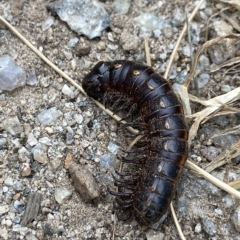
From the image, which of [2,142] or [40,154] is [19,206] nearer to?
[40,154]

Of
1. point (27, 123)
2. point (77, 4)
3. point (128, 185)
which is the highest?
point (77, 4)

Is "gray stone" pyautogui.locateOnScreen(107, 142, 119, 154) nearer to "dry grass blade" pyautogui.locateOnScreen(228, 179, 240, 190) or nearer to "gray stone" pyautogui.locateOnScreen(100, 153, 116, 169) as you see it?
"gray stone" pyautogui.locateOnScreen(100, 153, 116, 169)

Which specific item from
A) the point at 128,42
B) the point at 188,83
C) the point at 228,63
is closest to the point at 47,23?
the point at 128,42

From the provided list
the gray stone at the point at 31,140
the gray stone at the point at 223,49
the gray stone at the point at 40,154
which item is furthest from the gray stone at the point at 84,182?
the gray stone at the point at 223,49

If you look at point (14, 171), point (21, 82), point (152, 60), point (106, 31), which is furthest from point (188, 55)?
point (14, 171)

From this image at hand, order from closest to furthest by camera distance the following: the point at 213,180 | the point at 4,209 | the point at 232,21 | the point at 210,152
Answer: the point at 4,209 < the point at 213,180 < the point at 210,152 < the point at 232,21

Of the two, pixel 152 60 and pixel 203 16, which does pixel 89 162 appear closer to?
pixel 152 60

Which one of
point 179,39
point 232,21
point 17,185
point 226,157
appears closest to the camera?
point 17,185
